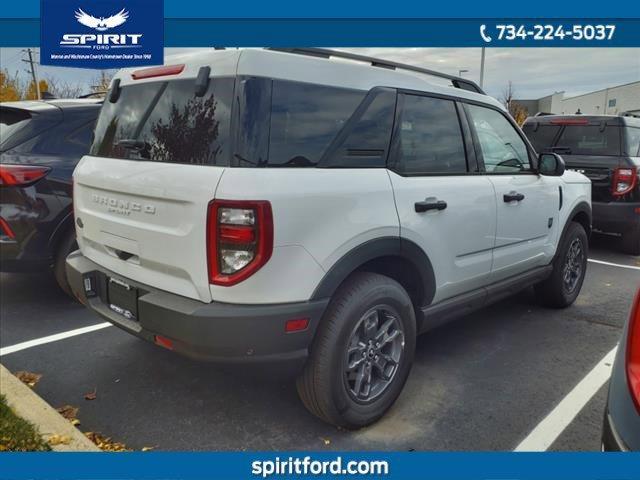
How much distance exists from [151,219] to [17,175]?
2327mm

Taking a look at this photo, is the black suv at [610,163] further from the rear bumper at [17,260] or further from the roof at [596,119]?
the rear bumper at [17,260]

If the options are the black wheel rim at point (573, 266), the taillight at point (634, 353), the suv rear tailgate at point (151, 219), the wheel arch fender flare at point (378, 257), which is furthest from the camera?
the black wheel rim at point (573, 266)

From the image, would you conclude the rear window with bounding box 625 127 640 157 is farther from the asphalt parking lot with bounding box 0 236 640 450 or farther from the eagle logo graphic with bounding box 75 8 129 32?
the eagle logo graphic with bounding box 75 8 129 32

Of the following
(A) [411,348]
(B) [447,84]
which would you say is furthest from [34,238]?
(B) [447,84]

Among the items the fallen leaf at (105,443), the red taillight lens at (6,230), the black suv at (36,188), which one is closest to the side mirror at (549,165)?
the fallen leaf at (105,443)

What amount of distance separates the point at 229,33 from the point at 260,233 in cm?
121

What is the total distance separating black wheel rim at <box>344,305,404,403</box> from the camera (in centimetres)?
275

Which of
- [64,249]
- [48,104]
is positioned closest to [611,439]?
[64,249]

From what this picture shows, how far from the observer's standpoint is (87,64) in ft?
9.88

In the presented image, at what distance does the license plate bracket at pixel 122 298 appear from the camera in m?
2.67

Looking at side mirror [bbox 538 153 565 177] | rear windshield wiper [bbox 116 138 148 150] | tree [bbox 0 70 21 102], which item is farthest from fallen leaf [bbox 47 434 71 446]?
tree [bbox 0 70 21 102]

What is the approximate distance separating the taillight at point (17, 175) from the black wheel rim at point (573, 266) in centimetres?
465

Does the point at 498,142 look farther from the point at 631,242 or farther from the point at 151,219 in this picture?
the point at 631,242

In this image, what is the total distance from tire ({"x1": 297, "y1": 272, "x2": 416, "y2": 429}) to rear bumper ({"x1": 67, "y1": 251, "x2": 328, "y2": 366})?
13 centimetres
